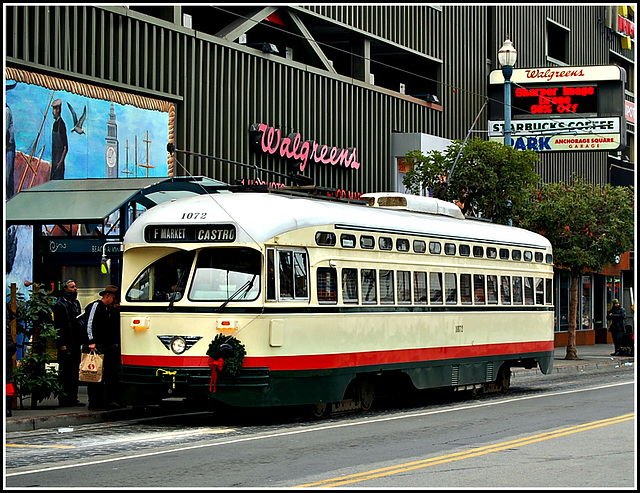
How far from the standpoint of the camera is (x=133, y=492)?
968 cm

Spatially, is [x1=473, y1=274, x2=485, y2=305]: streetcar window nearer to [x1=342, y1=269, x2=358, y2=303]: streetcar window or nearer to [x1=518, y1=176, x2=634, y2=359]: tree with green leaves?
[x1=342, y1=269, x2=358, y2=303]: streetcar window

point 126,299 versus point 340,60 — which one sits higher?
point 340,60

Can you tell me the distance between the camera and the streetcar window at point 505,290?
826 inches

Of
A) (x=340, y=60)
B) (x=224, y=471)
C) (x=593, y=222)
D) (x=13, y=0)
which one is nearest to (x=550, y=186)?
(x=593, y=222)

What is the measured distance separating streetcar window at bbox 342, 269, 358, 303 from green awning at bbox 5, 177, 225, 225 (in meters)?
2.59

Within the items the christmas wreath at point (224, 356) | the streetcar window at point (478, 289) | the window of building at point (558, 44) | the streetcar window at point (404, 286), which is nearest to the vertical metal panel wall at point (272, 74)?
the window of building at point (558, 44)

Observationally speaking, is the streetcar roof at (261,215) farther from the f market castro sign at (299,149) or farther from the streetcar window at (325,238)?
the f market castro sign at (299,149)

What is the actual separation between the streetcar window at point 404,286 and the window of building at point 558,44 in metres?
31.6

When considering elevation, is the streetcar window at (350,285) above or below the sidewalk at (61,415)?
above

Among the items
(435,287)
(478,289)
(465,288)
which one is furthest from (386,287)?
(478,289)

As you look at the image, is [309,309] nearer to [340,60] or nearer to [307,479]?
[307,479]

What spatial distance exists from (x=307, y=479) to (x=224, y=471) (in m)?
0.94

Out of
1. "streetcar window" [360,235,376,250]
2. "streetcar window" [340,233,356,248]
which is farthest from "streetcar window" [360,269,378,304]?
"streetcar window" [340,233,356,248]

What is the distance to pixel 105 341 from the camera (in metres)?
16.3
